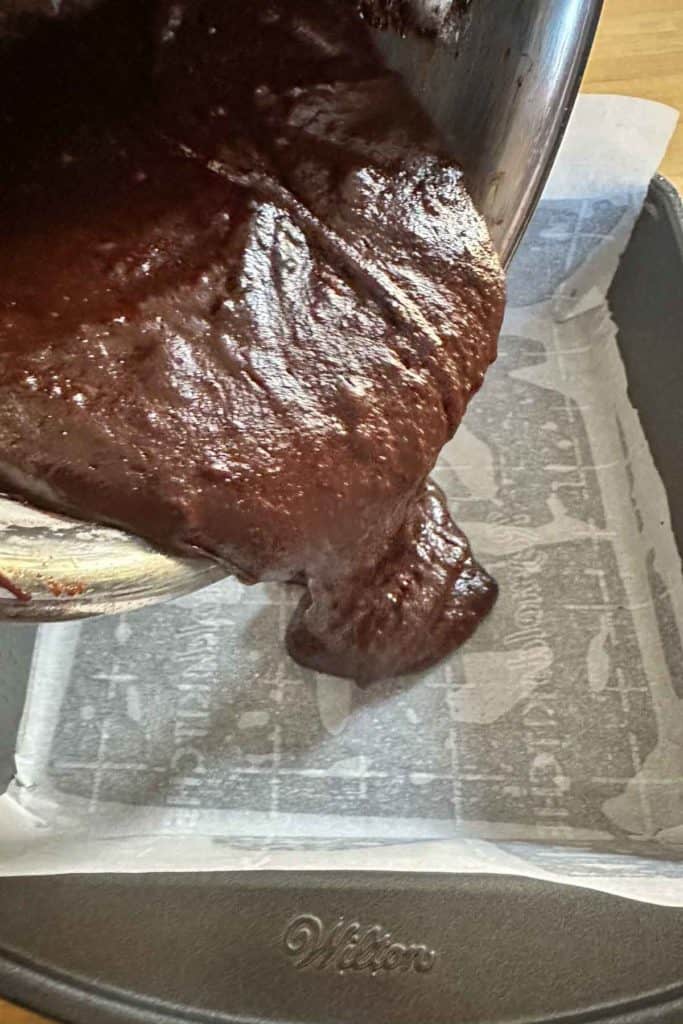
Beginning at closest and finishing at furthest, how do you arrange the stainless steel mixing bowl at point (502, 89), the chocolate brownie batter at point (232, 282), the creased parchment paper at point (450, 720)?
the chocolate brownie batter at point (232, 282)
the stainless steel mixing bowl at point (502, 89)
the creased parchment paper at point (450, 720)

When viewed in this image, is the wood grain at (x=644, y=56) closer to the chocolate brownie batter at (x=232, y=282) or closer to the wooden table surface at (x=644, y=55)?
the wooden table surface at (x=644, y=55)

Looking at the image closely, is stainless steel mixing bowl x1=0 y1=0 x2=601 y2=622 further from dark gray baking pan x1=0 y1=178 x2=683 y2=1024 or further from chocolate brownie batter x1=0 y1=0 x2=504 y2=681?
dark gray baking pan x1=0 y1=178 x2=683 y2=1024

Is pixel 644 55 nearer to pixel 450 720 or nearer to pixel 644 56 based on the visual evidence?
pixel 644 56

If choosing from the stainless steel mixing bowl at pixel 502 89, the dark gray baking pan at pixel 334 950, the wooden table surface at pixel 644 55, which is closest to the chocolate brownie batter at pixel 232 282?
the stainless steel mixing bowl at pixel 502 89

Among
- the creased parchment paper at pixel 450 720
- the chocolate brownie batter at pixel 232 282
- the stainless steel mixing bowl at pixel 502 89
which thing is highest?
the stainless steel mixing bowl at pixel 502 89

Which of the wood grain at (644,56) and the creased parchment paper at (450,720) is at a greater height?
the wood grain at (644,56)

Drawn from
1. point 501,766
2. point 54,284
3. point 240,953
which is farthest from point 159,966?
point 54,284

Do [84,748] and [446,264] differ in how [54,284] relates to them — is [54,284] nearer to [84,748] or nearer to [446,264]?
[446,264]
